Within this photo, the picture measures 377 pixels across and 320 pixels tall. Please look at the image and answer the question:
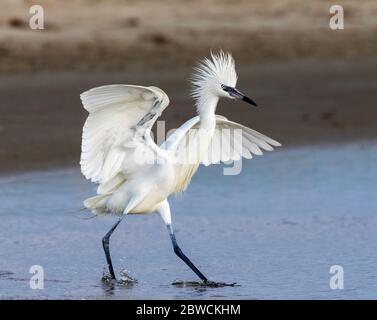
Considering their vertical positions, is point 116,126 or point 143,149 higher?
point 116,126

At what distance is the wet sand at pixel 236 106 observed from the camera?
13352 millimetres

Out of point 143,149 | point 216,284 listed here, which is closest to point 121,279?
point 216,284

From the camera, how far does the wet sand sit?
43.8 ft

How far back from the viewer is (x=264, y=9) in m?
21.1

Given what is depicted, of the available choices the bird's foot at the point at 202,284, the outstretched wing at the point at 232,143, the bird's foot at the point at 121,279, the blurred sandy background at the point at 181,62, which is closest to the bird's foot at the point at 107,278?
the bird's foot at the point at 121,279

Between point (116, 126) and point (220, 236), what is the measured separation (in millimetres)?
1916

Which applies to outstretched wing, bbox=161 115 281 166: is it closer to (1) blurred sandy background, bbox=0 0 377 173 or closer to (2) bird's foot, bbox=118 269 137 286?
(2) bird's foot, bbox=118 269 137 286

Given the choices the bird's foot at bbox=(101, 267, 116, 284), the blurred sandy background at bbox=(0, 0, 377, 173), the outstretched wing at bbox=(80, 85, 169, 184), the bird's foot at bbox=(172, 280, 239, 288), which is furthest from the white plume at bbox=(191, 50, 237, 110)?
the blurred sandy background at bbox=(0, 0, 377, 173)

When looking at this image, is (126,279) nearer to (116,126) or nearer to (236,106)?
(116,126)

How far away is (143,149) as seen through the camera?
29.7 ft

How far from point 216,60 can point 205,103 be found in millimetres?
332

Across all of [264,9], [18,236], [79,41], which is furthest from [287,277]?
[264,9]

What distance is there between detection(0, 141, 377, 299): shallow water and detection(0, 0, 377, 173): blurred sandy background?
1398mm

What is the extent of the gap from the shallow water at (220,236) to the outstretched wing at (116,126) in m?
0.83
